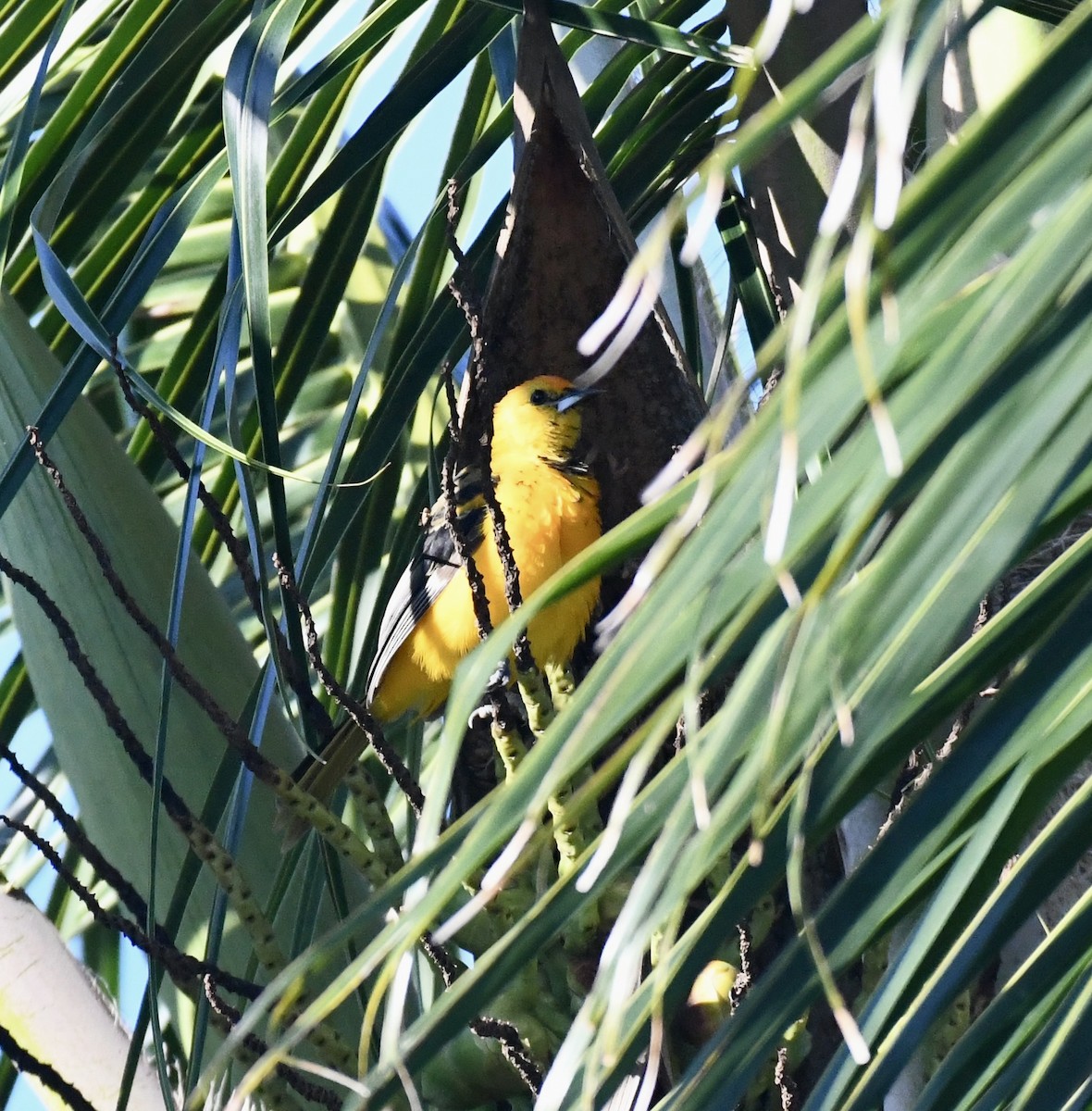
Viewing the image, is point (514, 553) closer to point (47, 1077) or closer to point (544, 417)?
point (544, 417)

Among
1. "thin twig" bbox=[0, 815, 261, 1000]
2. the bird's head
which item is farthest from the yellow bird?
"thin twig" bbox=[0, 815, 261, 1000]

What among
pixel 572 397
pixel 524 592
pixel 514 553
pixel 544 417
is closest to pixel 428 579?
pixel 524 592

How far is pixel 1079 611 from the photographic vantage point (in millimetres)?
557

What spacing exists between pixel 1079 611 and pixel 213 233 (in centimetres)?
324

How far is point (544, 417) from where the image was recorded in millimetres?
2953

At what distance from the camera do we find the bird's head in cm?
289

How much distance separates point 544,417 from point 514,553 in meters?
0.28

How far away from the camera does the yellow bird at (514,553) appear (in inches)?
114

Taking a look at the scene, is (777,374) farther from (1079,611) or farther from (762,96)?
(1079,611)

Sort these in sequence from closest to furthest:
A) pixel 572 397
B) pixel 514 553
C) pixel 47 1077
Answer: pixel 47 1077 → pixel 572 397 → pixel 514 553

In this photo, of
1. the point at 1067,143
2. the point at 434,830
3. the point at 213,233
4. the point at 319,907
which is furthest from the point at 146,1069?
the point at 213,233

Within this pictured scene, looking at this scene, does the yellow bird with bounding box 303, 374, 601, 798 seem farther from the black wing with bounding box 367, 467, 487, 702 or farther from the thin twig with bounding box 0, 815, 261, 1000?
the thin twig with bounding box 0, 815, 261, 1000

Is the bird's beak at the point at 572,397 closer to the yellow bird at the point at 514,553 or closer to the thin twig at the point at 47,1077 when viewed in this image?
the yellow bird at the point at 514,553

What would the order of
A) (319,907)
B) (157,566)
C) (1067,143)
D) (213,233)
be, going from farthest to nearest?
(213,233), (157,566), (319,907), (1067,143)
